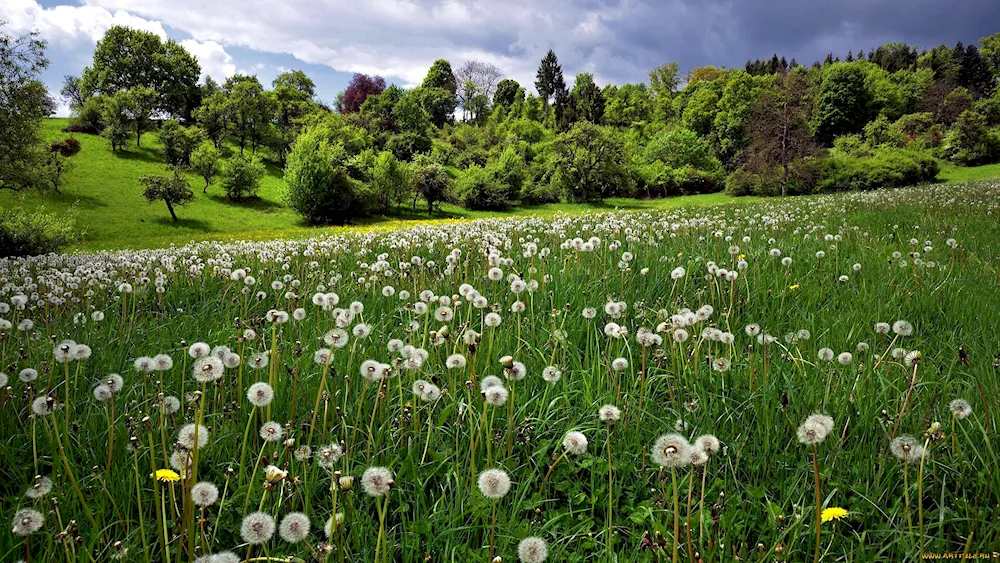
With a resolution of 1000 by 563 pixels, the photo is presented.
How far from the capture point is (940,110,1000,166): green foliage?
46594mm

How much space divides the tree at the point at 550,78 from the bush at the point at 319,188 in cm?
7351

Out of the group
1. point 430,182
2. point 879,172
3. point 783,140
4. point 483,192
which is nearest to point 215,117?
point 430,182

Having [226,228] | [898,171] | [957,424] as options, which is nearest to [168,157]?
[226,228]

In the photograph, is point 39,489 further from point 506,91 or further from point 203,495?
point 506,91

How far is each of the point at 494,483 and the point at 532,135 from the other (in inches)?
3036

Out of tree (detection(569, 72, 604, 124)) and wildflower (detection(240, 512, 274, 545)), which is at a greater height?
tree (detection(569, 72, 604, 124))

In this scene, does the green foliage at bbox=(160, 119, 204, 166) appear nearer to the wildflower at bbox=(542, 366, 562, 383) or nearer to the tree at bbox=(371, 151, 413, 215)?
the tree at bbox=(371, 151, 413, 215)

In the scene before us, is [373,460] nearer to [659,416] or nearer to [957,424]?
[659,416]

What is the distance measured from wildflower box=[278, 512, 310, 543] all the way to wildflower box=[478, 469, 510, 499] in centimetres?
45

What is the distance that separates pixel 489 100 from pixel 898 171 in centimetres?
7299

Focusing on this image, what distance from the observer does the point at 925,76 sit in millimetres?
72125

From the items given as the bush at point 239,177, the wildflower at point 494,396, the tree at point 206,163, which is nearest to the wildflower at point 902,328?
the wildflower at point 494,396

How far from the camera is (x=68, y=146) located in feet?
135

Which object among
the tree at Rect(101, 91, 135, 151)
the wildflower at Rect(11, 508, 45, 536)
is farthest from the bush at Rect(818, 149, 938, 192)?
the tree at Rect(101, 91, 135, 151)
